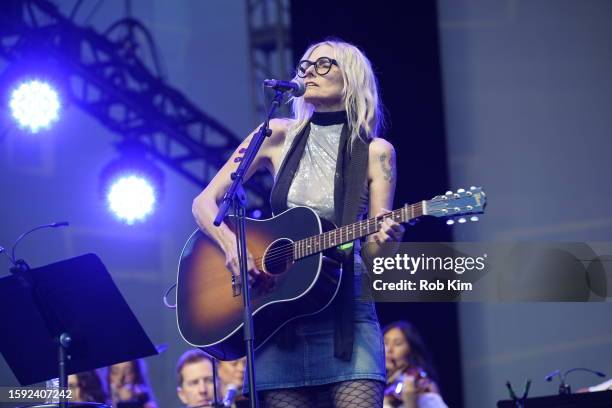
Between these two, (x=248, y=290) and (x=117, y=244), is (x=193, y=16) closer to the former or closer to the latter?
(x=117, y=244)

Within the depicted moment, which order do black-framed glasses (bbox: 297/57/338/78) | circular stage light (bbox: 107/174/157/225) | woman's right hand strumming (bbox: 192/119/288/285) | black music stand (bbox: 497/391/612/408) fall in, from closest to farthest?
black-framed glasses (bbox: 297/57/338/78), woman's right hand strumming (bbox: 192/119/288/285), black music stand (bbox: 497/391/612/408), circular stage light (bbox: 107/174/157/225)

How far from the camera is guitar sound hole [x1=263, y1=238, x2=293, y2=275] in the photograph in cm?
338

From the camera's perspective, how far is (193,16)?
7824mm

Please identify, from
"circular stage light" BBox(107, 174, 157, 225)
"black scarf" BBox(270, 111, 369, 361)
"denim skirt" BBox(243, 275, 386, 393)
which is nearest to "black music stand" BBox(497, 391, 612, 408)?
"denim skirt" BBox(243, 275, 386, 393)

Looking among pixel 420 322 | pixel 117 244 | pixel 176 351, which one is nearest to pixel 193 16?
pixel 117 244

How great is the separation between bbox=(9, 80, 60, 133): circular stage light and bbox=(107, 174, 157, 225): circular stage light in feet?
2.36

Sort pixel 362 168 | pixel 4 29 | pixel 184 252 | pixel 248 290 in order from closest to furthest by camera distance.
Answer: pixel 248 290
pixel 362 168
pixel 184 252
pixel 4 29

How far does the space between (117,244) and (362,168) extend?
4.56 metres

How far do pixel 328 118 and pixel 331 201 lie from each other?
1.17 ft

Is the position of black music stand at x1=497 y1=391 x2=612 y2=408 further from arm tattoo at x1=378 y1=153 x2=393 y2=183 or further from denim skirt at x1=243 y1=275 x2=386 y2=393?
arm tattoo at x1=378 y1=153 x2=393 y2=183

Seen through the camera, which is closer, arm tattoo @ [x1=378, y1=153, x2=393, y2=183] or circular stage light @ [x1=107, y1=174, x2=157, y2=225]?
arm tattoo @ [x1=378, y1=153, x2=393, y2=183]

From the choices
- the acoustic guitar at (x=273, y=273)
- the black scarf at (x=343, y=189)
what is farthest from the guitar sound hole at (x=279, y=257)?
the black scarf at (x=343, y=189)

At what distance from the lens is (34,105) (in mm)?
6883

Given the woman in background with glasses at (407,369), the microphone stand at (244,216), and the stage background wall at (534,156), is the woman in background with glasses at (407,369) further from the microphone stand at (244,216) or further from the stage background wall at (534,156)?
the microphone stand at (244,216)
